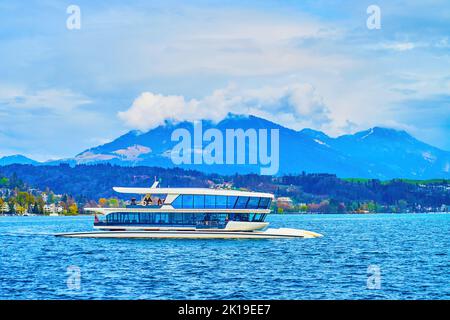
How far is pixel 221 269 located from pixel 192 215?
29.5 metres

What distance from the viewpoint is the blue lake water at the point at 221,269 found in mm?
54750

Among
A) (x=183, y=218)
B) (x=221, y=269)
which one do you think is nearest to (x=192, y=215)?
(x=183, y=218)

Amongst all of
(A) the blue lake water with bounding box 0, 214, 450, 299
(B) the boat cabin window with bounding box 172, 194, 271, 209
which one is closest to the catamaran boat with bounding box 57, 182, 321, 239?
(B) the boat cabin window with bounding box 172, 194, 271, 209

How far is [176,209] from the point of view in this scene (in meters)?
96.3

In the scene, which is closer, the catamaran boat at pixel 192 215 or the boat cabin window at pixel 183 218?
the catamaran boat at pixel 192 215

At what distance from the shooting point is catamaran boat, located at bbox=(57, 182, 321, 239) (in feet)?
316

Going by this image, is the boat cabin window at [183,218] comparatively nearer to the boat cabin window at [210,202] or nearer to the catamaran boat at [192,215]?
the catamaran boat at [192,215]

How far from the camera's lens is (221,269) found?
67.5 m

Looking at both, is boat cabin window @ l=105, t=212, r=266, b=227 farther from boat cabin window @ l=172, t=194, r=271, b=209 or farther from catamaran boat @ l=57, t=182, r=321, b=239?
boat cabin window @ l=172, t=194, r=271, b=209

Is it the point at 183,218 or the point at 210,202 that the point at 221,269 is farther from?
the point at 183,218

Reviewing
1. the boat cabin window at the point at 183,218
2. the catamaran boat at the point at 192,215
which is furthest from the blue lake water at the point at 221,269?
the boat cabin window at the point at 183,218

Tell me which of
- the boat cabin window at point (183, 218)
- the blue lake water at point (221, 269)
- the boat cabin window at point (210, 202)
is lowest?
the blue lake water at point (221, 269)

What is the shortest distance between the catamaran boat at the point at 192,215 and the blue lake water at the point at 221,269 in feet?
6.72
